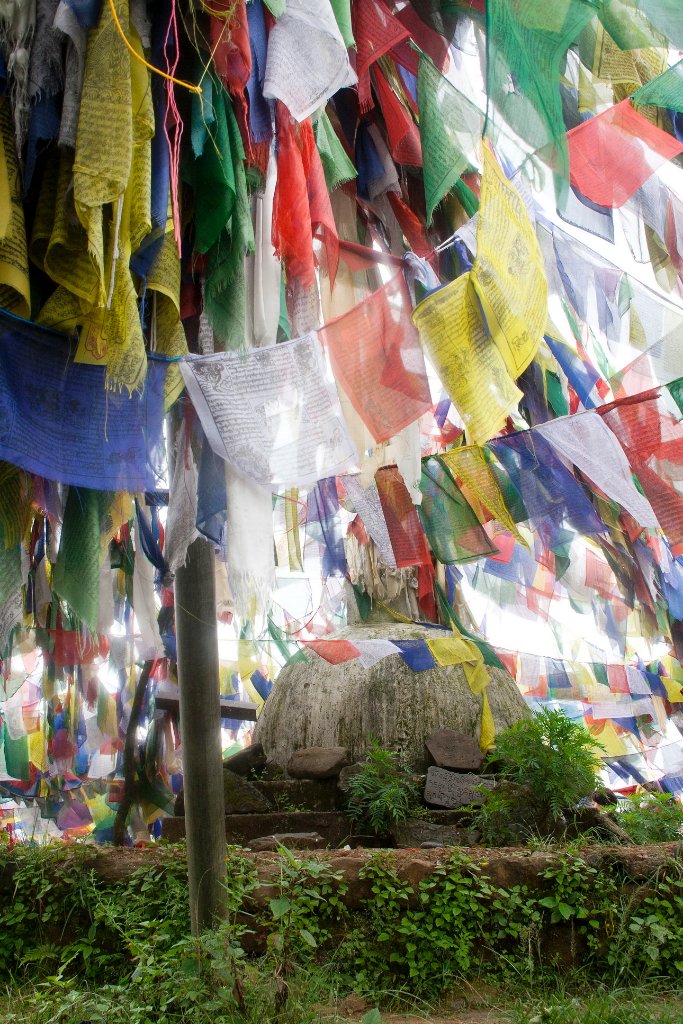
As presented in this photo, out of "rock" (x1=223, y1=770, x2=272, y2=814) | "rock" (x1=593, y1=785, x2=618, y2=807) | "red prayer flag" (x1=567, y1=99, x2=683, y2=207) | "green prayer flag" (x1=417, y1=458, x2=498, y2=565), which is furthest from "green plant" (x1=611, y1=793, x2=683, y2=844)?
Answer: "red prayer flag" (x1=567, y1=99, x2=683, y2=207)

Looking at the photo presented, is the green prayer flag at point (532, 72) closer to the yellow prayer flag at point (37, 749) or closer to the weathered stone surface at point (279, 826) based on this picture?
the weathered stone surface at point (279, 826)

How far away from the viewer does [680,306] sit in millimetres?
4695

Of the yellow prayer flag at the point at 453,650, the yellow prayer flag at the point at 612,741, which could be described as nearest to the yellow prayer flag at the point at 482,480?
the yellow prayer flag at the point at 453,650

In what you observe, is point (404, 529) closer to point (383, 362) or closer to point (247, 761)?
point (383, 362)

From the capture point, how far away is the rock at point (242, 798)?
23.2 feet

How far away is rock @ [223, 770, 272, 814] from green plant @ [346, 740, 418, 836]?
2.44 feet

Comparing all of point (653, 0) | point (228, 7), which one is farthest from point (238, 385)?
point (653, 0)

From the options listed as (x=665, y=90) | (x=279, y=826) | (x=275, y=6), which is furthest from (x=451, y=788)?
(x=275, y=6)

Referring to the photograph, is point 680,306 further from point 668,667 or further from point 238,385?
point 668,667

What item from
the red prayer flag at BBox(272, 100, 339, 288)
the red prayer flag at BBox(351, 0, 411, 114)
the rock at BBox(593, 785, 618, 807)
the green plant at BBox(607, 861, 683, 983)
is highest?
the red prayer flag at BBox(351, 0, 411, 114)

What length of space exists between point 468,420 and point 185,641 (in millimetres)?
1961

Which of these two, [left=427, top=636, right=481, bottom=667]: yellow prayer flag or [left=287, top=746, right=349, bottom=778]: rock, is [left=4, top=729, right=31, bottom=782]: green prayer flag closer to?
[left=287, top=746, right=349, bottom=778]: rock

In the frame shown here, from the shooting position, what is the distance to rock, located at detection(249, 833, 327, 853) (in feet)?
20.3

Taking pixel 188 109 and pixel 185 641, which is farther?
pixel 185 641
